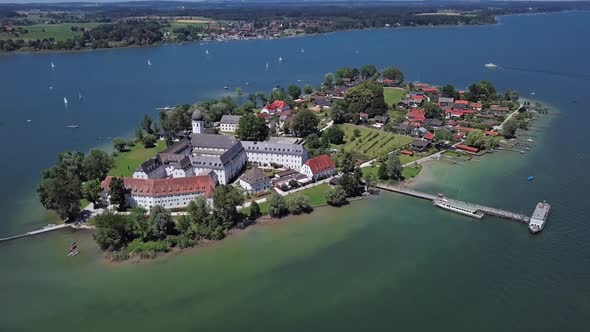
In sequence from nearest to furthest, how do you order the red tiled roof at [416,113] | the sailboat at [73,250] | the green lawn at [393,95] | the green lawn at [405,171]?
the sailboat at [73,250] → the green lawn at [405,171] → the red tiled roof at [416,113] → the green lawn at [393,95]

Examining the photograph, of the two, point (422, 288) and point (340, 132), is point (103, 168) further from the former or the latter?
point (422, 288)

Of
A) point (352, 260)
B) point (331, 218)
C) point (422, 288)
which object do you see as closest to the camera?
point (422, 288)

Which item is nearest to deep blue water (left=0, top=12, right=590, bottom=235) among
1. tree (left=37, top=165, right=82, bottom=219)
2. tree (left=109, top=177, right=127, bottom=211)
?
tree (left=37, top=165, right=82, bottom=219)

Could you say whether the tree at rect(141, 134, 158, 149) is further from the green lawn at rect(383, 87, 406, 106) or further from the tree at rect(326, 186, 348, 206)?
the green lawn at rect(383, 87, 406, 106)

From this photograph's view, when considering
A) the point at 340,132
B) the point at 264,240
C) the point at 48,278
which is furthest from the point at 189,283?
the point at 340,132

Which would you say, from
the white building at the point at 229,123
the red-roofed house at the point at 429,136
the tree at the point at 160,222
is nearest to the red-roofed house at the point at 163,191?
the tree at the point at 160,222

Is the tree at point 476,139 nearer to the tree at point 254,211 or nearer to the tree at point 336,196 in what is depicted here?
the tree at point 336,196
